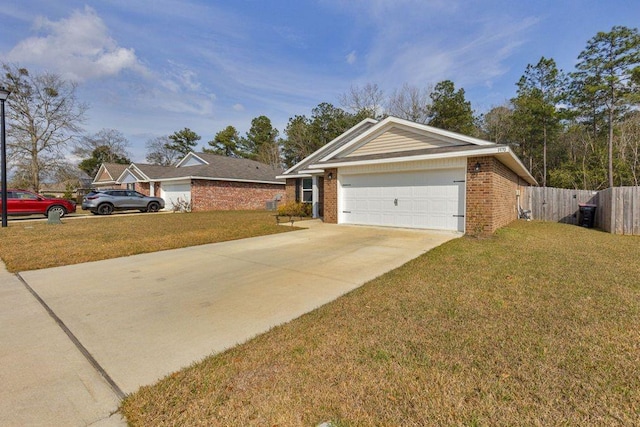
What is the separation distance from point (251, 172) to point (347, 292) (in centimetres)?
2226

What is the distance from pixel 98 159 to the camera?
157ft

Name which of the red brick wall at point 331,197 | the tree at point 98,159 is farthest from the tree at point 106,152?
the red brick wall at point 331,197

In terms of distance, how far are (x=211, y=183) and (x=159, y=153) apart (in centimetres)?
3584

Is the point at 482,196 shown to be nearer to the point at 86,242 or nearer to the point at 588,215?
the point at 588,215

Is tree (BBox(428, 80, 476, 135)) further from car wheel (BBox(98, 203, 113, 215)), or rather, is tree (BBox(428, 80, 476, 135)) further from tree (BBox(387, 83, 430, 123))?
car wheel (BBox(98, 203, 113, 215))

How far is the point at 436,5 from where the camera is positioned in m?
10.1

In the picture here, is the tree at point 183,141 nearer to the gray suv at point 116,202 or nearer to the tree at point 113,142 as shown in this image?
the tree at point 113,142

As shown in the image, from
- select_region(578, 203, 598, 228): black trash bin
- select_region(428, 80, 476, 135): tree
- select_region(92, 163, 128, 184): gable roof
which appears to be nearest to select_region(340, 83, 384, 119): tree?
select_region(428, 80, 476, 135): tree

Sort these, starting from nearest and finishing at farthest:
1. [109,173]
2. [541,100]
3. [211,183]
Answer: [211,183] < [541,100] < [109,173]

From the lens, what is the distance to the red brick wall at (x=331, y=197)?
463 inches

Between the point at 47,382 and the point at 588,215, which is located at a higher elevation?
the point at 588,215

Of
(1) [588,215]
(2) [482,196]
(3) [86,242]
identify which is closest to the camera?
(3) [86,242]

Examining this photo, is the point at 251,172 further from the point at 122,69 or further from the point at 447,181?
the point at 447,181

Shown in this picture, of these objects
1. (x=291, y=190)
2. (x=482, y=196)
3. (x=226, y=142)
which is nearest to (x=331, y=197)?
(x=482, y=196)
